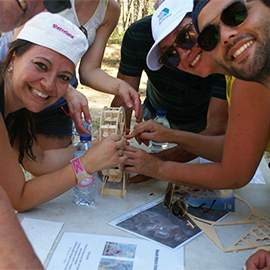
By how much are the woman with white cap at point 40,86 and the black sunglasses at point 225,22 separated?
23.6 inches

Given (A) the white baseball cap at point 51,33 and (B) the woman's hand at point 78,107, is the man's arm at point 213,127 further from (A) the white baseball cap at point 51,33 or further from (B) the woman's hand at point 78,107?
(A) the white baseball cap at point 51,33

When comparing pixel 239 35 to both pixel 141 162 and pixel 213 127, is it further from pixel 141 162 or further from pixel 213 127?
pixel 213 127

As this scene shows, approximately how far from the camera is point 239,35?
1241 millimetres

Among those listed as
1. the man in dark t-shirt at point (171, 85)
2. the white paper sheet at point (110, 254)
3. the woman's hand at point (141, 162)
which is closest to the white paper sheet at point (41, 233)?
the white paper sheet at point (110, 254)

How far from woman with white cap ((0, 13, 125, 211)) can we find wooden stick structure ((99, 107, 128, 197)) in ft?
0.26

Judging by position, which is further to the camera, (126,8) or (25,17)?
(126,8)

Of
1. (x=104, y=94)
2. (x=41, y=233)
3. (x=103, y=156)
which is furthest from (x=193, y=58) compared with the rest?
(x=104, y=94)

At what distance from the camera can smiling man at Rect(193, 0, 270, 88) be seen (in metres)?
1.20

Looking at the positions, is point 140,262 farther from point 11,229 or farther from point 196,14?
point 196,14

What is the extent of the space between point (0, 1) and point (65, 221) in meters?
0.99

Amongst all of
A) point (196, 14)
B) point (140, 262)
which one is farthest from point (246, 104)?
point (140, 262)

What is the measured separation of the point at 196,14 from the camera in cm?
143

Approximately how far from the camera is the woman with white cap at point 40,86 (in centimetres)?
149

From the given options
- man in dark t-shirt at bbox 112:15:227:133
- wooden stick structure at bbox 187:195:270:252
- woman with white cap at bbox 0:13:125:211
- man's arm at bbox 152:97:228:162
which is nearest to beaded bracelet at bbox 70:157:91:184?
woman with white cap at bbox 0:13:125:211
